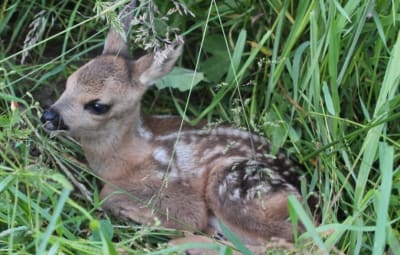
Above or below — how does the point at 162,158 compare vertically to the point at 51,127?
below

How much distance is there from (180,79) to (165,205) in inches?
20.7

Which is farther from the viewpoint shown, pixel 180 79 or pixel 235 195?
pixel 180 79

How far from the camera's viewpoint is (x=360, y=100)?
344 centimetres

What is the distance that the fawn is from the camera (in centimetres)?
339

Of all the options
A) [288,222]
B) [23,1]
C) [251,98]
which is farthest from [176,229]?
[23,1]

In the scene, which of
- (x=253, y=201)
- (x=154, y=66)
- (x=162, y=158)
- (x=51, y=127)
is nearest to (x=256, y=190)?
(x=253, y=201)

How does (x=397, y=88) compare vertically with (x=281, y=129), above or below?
above

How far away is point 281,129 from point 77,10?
1.04m

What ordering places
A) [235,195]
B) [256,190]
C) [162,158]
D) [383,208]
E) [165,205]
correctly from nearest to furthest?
[383,208] < [256,190] < [235,195] < [165,205] < [162,158]

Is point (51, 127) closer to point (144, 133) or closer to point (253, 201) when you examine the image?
point (144, 133)

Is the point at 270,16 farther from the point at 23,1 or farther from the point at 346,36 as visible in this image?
the point at 23,1

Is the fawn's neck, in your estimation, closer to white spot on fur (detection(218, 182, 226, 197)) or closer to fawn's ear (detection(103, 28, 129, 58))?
fawn's ear (detection(103, 28, 129, 58))

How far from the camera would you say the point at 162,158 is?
3688 mm

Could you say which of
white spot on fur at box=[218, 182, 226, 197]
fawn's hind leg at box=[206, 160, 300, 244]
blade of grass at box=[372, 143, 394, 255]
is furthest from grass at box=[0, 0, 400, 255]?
white spot on fur at box=[218, 182, 226, 197]
